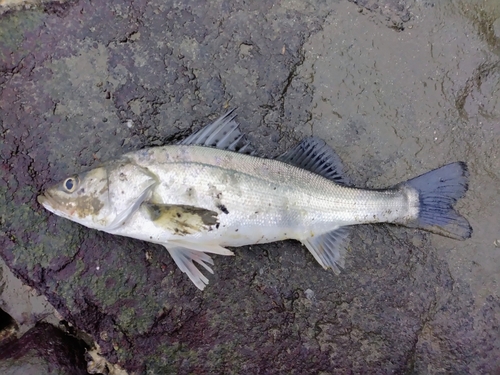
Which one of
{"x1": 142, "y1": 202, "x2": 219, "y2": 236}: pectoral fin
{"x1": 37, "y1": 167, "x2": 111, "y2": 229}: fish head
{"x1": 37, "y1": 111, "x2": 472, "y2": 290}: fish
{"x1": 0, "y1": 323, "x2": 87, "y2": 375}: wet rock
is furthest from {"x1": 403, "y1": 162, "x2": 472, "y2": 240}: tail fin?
{"x1": 0, "y1": 323, "x2": 87, "y2": 375}: wet rock

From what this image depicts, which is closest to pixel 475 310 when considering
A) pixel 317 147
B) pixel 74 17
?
pixel 317 147

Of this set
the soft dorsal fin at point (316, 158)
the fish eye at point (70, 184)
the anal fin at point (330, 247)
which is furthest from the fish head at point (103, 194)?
the anal fin at point (330, 247)

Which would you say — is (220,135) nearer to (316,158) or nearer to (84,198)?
(316,158)

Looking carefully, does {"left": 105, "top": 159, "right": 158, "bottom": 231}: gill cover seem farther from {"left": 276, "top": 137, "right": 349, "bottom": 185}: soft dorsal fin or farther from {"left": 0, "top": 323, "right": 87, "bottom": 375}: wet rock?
{"left": 0, "top": 323, "right": 87, "bottom": 375}: wet rock

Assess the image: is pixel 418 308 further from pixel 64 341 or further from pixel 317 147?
pixel 64 341

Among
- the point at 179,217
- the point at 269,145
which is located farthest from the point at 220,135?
the point at 179,217

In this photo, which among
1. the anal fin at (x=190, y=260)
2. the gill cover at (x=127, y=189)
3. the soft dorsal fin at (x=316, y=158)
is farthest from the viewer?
the soft dorsal fin at (x=316, y=158)

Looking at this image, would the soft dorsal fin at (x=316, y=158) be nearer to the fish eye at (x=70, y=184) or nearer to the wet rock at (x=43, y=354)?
the fish eye at (x=70, y=184)
